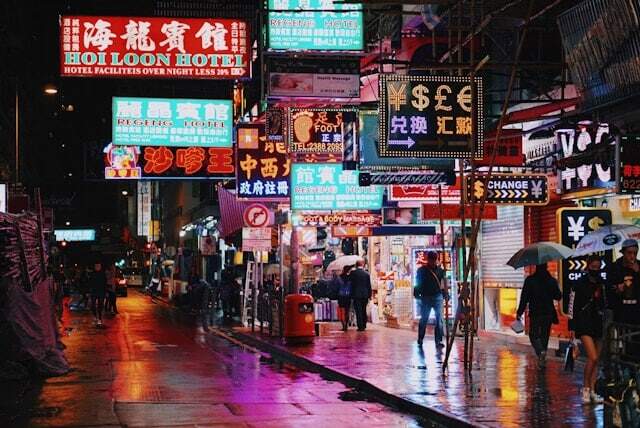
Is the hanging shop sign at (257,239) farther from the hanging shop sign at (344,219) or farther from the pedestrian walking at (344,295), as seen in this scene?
the pedestrian walking at (344,295)

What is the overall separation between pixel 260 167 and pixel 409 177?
28.6 feet

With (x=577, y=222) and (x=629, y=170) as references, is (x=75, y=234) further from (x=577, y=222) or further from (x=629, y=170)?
(x=629, y=170)

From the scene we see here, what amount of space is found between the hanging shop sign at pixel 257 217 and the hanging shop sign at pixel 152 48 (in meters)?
4.63

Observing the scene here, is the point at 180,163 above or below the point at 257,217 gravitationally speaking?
above

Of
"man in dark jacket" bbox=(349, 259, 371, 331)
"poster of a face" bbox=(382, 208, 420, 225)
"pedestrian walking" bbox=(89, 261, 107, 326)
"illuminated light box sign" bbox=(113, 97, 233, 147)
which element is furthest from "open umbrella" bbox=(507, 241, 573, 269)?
"pedestrian walking" bbox=(89, 261, 107, 326)

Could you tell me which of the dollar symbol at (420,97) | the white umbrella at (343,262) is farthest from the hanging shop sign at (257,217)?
the dollar symbol at (420,97)

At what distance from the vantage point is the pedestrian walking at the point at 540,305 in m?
16.1

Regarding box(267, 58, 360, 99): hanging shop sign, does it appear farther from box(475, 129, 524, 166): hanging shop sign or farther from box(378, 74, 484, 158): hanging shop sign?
box(378, 74, 484, 158): hanging shop sign

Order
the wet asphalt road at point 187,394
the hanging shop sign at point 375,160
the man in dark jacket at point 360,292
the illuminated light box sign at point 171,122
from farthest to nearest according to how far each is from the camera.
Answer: the illuminated light box sign at point 171,122, the man in dark jacket at point 360,292, the hanging shop sign at point 375,160, the wet asphalt road at point 187,394

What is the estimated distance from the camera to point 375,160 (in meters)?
17.8

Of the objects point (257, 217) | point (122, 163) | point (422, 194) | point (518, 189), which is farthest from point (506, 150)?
point (122, 163)

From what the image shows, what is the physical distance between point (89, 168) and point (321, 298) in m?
16.8

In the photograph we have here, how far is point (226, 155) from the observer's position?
1305 inches

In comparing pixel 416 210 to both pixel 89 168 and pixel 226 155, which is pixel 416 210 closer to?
pixel 226 155
